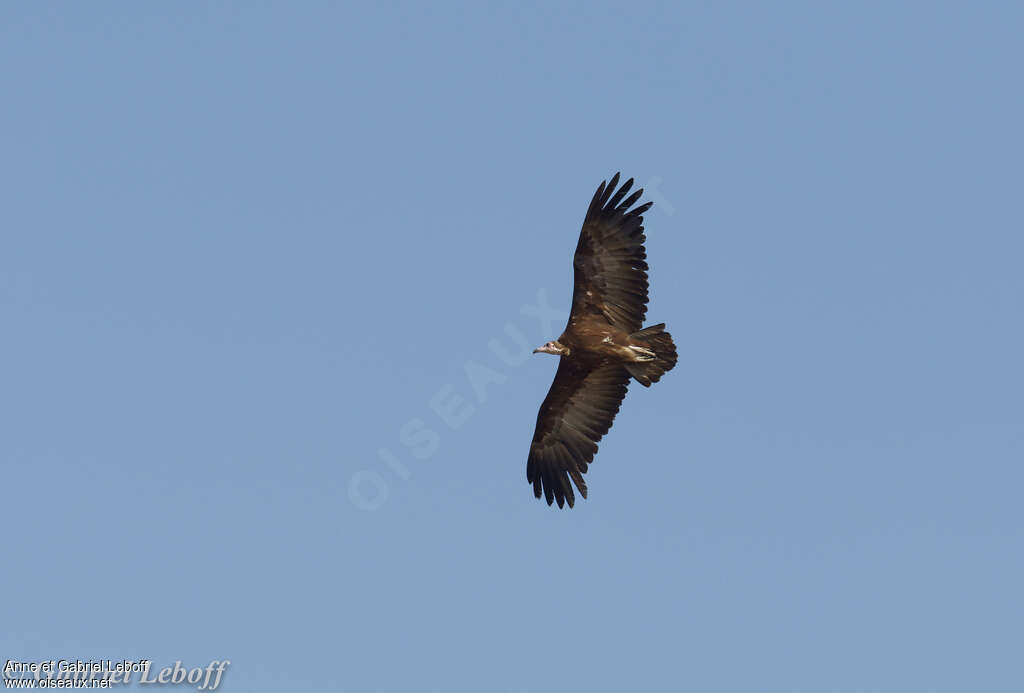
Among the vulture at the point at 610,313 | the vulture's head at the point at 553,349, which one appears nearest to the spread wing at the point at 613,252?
the vulture at the point at 610,313

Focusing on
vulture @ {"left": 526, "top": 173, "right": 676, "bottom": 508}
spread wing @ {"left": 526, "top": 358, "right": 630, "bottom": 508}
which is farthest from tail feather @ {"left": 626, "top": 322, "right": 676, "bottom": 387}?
spread wing @ {"left": 526, "top": 358, "right": 630, "bottom": 508}

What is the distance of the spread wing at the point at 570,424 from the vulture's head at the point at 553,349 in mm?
436

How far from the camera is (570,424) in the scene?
3098cm

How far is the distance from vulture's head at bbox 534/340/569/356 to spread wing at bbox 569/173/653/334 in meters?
1.56

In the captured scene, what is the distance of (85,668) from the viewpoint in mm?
28625

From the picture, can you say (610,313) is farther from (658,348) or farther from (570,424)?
(570,424)

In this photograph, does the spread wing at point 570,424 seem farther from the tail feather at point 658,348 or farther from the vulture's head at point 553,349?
the tail feather at point 658,348

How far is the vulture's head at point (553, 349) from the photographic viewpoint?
2920 centimetres

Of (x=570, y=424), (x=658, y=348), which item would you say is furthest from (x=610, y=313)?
(x=570, y=424)

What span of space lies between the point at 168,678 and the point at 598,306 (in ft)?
40.6

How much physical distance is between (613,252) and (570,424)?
4807mm

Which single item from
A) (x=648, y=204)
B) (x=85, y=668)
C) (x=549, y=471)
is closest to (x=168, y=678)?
(x=85, y=668)

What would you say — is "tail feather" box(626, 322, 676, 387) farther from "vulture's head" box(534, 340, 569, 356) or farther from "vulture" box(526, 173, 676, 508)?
"vulture's head" box(534, 340, 569, 356)

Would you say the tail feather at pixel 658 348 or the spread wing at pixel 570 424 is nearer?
the tail feather at pixel 658 348
